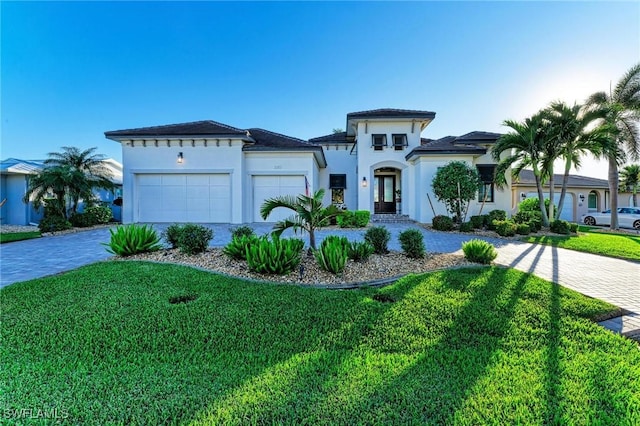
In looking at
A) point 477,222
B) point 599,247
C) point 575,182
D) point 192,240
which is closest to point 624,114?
point 477,222

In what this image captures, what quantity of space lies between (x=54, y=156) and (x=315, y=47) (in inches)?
601

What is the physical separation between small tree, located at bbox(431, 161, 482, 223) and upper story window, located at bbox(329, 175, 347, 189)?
737 centimetres

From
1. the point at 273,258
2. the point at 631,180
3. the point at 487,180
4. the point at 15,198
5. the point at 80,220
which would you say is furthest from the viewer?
the point at 631,180

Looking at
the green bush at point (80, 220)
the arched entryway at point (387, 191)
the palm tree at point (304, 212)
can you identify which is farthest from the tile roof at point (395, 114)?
the green bush at point (80, 220)

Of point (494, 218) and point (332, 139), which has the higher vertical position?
point (332, 139)

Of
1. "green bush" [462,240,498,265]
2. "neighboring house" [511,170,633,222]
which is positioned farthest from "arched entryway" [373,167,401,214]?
"green bush" [462,240,498,265]

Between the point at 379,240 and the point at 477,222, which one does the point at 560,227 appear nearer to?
the point at 477,222

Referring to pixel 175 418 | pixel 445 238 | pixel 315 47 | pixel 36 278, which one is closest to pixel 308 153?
pixel 315 47

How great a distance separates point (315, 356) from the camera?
2.84 metres

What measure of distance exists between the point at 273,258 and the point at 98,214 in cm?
1547

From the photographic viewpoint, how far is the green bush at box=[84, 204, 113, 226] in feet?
49.7

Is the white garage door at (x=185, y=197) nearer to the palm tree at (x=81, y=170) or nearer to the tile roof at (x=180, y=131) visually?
the palm tree at (x=81, y=170)

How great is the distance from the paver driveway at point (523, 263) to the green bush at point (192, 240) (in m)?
2.55

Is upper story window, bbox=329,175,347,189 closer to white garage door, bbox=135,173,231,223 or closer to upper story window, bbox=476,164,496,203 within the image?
white garage door, bbox=135,173,231,223
